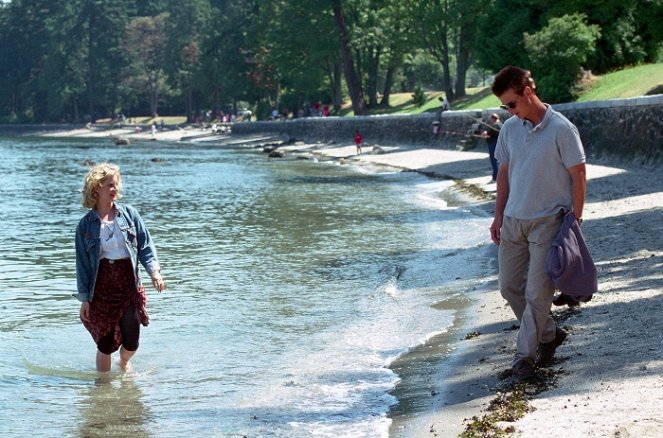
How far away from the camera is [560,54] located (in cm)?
3684

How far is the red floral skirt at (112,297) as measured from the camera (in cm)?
821

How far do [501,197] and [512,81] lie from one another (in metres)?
0.85

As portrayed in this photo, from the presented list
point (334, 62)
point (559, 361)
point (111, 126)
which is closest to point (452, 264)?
point (559, 361)

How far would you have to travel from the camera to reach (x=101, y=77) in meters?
124

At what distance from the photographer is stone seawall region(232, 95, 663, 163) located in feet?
86.3

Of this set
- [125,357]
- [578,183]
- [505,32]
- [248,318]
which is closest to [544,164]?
[578,183]

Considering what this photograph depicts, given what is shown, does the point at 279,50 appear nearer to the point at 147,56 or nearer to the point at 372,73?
the point at 372,73

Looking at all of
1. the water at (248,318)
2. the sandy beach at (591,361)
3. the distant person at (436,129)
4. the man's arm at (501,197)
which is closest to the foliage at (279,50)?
the distant person at (436,129)

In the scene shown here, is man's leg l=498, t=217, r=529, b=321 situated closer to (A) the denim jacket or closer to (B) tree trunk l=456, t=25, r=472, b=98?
(A) the denim jacket

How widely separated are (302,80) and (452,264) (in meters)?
65.4

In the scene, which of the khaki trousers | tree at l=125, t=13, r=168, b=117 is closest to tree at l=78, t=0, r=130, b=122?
tree at l=125, t=13, r=168, b=117

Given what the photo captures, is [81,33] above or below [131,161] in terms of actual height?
above

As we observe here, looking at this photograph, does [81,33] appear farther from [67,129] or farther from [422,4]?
[422,4]

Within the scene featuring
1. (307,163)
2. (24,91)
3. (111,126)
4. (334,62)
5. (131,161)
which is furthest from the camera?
(24,91)
